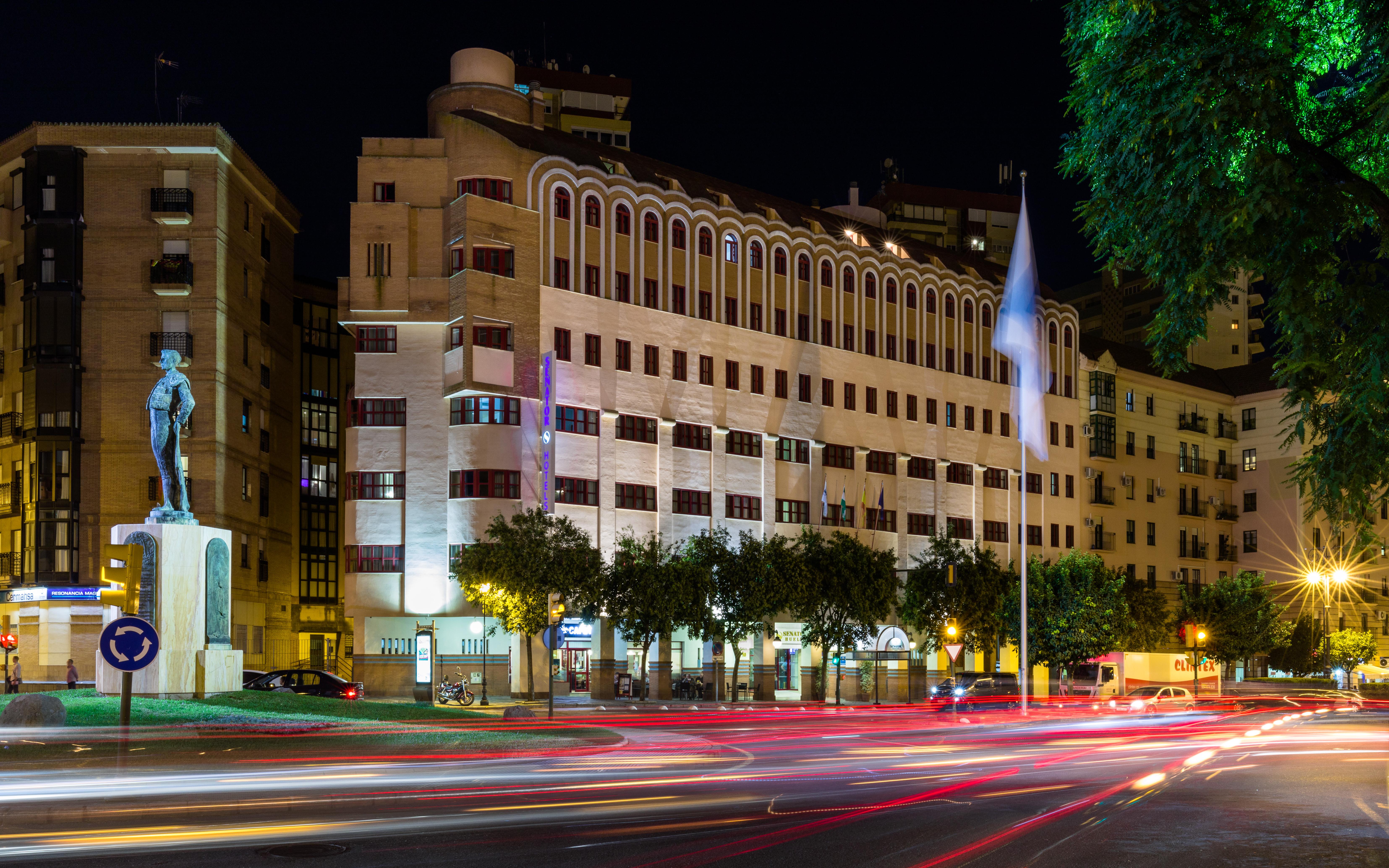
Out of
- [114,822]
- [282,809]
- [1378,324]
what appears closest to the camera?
[1378,324]

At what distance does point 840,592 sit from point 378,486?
21903 mm

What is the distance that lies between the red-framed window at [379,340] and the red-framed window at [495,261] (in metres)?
5.14

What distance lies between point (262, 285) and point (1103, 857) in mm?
66528

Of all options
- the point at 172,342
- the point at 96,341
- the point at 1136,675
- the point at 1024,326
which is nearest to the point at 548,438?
the point at 172,342

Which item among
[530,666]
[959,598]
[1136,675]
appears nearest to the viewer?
[530,666]

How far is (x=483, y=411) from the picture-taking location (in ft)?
197

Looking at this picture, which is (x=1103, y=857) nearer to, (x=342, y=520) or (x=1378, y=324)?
(x=1378, y=324)

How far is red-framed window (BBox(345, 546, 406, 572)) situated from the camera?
60.5 meters

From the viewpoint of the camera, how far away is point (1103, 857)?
1328 cm

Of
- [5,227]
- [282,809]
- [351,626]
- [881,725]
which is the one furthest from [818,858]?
[351,626]

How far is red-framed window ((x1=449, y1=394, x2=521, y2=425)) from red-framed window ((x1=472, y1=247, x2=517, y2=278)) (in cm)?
561

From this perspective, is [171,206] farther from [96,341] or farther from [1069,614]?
[1069,614]

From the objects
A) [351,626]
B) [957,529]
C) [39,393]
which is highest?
[39,393]

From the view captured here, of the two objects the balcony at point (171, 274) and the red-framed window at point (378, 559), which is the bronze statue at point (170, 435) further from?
the balcony at point (171, 274)
